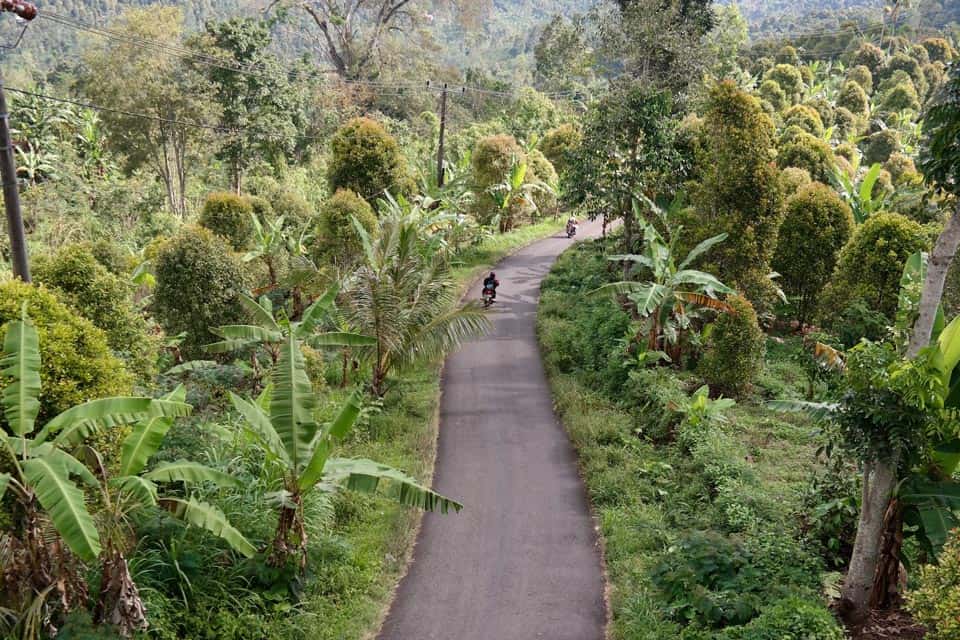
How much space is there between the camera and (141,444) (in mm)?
6559

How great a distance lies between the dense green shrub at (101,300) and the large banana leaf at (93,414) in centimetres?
354

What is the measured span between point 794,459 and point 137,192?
22.1 metres

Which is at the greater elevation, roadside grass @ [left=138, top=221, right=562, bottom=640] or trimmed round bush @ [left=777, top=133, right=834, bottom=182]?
trimmed round bush @ [left=777, top=133, right=834, bottom=182]

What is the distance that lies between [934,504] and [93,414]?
7.50 meters

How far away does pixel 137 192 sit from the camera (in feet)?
80.7

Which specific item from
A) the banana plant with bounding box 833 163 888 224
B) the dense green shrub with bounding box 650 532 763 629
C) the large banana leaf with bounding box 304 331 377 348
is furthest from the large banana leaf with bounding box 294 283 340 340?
the banana plant with bounding box 833 163 888 224

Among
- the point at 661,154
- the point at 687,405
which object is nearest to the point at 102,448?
the point at 687,405

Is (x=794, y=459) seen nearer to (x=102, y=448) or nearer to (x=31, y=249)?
(x=102, y=448)

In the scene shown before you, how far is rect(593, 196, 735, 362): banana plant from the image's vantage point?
42.7 feet

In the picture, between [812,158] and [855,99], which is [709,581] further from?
[855,99]

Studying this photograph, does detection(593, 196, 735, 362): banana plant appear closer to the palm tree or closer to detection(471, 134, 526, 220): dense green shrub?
the palm tree

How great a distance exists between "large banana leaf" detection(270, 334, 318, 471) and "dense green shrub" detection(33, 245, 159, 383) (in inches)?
139

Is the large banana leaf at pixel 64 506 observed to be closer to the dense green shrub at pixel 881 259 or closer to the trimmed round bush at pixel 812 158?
the dense green shrub at pixel 881 259

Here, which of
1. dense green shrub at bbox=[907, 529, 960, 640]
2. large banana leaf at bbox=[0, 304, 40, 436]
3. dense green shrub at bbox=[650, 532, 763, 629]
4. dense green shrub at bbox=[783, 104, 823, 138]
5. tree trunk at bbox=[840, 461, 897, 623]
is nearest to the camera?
dense green shrub at bbox=[907, 529, 960, 640]
